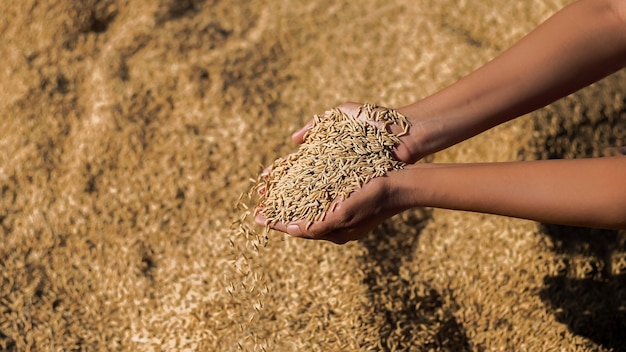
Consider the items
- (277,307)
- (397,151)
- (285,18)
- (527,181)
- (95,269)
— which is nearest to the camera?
(527,181)

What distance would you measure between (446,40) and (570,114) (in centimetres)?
79

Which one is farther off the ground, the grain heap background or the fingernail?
the fingernail

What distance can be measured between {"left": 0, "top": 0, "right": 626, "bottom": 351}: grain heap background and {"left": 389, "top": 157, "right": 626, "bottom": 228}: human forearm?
0.77 metres

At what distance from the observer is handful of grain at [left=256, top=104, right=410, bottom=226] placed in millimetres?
2141

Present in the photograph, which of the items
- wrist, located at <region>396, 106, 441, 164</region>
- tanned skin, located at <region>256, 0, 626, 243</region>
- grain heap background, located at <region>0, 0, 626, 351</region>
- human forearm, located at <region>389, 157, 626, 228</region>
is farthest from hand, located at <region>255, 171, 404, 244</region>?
grain heap background, located at <region>0, 0, 626, 351</region>

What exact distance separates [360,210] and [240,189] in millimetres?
1076

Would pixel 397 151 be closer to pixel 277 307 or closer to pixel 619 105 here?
pixel 277 307

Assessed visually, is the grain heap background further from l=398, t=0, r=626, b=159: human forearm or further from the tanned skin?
l=398, t=0, r=626, b=159: human forearm

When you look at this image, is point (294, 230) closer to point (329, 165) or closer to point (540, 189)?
point (329, 165)

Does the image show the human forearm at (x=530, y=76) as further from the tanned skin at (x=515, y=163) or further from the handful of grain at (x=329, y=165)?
the handful of grain at (x=329, y=165)

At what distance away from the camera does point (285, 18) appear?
3.78m

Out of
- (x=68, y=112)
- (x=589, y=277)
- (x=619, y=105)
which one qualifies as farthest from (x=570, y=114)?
(x=68, y=112)

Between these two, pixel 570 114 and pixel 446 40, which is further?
pixel 446 40

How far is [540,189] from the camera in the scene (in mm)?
1835
